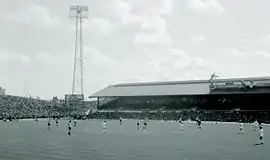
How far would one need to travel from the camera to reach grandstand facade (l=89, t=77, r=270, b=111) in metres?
79.4

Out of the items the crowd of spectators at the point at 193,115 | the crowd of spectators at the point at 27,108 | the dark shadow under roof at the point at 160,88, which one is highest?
the dark shadow under roof at the point at 160,88

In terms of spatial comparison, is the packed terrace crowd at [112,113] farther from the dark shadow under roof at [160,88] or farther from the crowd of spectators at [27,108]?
the dark shadow under roof at [160,88]

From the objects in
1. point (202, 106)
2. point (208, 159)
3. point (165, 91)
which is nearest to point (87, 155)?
point (208, 159)

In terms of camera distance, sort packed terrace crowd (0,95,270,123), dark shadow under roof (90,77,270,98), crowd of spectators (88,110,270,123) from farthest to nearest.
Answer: dark shadow under roof (90,77,270,98)
packed terrace crowd (0,95,270,123)
crowd of spectators (88,110,270,123)

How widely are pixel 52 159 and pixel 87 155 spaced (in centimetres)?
255

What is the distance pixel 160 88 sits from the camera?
97.0m

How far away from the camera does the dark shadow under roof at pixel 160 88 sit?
287 feet

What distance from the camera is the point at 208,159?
69.6 ft

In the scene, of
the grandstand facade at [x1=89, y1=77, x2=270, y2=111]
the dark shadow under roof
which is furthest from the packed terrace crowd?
the dark shadow under roof

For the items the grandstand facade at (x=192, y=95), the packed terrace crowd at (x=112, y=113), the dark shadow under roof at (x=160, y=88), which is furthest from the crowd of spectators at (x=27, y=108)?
the dark shadow under roof at (x=160, y=88)

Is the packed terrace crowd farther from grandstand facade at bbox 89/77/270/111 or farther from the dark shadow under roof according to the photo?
the dark shadow under roof

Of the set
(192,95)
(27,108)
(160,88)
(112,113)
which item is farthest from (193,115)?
(27,108)

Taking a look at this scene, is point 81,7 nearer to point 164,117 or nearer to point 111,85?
point 111,85

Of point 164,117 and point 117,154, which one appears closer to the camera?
point 117,154
